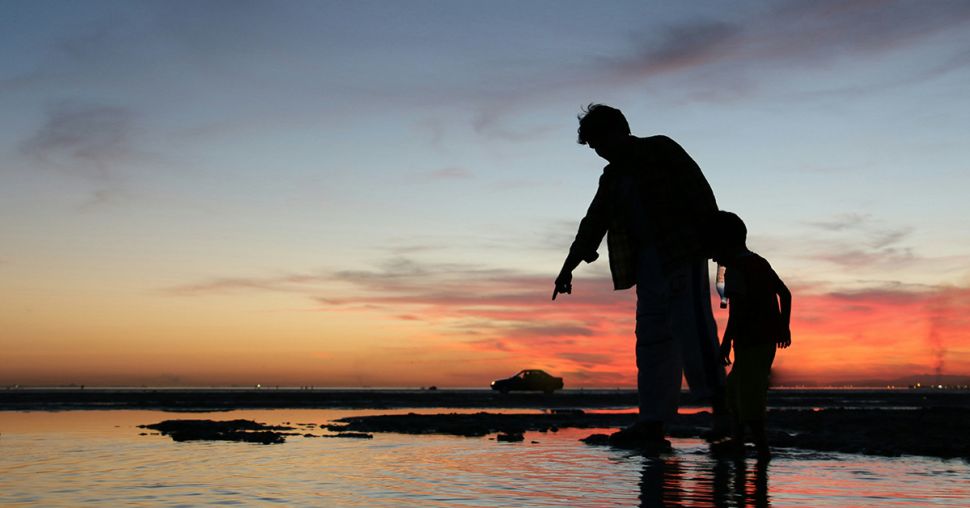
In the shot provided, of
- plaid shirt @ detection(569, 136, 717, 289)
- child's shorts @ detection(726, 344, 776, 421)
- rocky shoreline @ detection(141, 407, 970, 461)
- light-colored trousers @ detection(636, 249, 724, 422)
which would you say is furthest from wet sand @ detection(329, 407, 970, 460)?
plaid shirt @ detection(569, 136, 717, 289)

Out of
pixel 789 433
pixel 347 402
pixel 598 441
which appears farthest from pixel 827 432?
pixel 347 402

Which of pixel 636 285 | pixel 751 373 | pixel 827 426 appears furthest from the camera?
pixel 827 426

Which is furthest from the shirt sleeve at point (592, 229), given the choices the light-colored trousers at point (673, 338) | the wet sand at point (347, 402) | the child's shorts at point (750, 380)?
the wet sand at point (347, 402)

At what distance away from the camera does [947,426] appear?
39.8 feet

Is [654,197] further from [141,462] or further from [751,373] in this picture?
[141,462]

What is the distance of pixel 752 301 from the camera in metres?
7.35

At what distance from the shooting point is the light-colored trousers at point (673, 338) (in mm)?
7258

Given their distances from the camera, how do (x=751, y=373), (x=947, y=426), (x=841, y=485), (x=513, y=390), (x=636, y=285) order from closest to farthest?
1. (x=841, y=485)
2. (x=751, y=373)
3. (x=636, y=285)
4. (x=947, y=426)
5. (x=513, y=390)

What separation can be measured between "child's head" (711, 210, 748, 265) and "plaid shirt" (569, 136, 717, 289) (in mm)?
100

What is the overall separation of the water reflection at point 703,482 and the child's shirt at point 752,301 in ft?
3.16

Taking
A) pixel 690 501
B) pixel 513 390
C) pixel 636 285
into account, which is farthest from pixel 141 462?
pixel 513 390

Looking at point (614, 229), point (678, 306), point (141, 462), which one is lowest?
point (141, 462)

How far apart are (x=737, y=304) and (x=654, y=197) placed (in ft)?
3.45

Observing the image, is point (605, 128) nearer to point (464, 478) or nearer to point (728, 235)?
point (728, 235)
